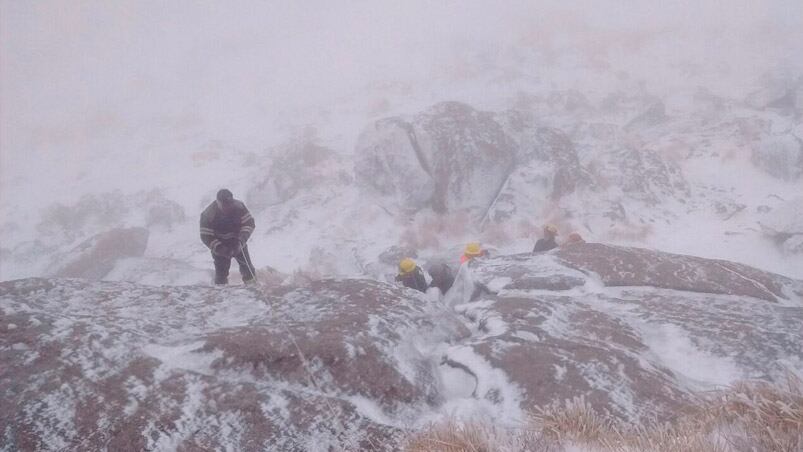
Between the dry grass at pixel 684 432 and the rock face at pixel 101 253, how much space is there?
66.8ft

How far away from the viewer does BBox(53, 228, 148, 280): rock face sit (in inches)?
747

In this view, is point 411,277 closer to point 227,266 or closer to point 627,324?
point 227,266

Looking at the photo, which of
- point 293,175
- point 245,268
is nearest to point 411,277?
→ point 245,268

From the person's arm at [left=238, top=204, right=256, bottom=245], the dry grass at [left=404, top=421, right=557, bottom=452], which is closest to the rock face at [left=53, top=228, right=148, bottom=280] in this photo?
the person's arm at [left=238, top=204, right=256, bottom=245]

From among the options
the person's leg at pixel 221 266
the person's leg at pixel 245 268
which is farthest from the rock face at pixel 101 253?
the person's leg at pixel 245 268

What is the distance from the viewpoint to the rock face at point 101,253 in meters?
19.0

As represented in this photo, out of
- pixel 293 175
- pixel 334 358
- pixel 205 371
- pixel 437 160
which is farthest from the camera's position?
pixel 293 175

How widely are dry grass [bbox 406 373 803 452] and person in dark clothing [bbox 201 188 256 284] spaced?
17.5 ft

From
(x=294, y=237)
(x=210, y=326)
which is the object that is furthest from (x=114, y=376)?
(x=294, y=237)

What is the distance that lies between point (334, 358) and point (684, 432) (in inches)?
110

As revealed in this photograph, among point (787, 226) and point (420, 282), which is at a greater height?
point (420, 282)

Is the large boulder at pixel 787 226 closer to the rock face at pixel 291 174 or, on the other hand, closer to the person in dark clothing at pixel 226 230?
the person in dark clothing at pixel 226 230

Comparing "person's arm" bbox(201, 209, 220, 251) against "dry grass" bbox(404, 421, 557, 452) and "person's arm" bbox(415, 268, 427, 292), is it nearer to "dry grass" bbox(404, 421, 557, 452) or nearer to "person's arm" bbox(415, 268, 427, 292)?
"person's arm" bbox(415, 268, 427, 292)

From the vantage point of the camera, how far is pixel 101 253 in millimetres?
19531
